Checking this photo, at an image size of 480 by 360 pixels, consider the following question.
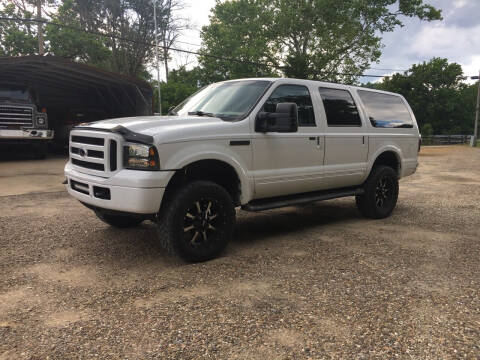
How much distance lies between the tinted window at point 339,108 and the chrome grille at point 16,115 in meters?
11.2

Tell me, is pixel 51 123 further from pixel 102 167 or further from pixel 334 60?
pixel 334 60

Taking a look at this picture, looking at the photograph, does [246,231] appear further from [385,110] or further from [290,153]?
[385,110]

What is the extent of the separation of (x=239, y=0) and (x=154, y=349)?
4051 centimetres

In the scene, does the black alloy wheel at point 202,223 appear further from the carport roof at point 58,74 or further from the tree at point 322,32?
the tree at point 322,32

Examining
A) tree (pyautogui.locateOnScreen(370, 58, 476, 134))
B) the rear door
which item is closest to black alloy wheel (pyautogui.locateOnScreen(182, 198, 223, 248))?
the rear door

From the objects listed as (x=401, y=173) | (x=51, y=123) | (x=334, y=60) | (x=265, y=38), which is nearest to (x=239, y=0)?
(x=265, y=38)

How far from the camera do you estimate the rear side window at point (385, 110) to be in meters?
5.84

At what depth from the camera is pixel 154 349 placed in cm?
241

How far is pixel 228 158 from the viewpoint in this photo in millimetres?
4020

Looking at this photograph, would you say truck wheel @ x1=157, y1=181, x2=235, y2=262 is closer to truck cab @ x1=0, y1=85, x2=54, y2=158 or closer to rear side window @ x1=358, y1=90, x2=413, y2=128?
rear side window @ x1=358, y1=90, x2=413, y2=128

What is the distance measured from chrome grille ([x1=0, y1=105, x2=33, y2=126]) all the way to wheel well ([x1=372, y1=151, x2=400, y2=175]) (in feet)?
37.9

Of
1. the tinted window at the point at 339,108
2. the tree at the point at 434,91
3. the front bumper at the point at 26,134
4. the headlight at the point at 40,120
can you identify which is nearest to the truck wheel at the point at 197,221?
the tinted window at the point at 339,108

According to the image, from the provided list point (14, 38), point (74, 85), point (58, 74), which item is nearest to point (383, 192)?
point (58, 74)

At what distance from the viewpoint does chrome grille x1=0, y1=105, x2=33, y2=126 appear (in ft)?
40.6
